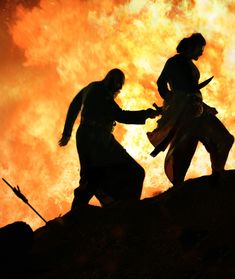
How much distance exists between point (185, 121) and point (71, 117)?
2024mm

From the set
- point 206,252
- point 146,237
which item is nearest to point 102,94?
point 146,237

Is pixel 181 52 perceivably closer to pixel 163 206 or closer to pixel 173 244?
pixel 163 206

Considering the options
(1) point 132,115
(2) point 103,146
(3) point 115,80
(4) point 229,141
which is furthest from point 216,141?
(3) point 115,80

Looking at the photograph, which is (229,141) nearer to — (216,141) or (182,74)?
(216,141)

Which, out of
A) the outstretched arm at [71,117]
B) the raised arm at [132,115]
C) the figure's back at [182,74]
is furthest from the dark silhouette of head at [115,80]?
the figure's back at [182,74]

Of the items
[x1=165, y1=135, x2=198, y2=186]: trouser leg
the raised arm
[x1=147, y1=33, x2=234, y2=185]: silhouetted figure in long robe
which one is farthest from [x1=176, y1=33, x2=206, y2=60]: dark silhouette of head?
[x1=165, y1=135, x2=198, y2=186]: trouser leg

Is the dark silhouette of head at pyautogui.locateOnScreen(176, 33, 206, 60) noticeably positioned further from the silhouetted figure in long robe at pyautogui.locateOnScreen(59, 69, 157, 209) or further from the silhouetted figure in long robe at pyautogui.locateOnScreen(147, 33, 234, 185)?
the silhouetted figure in long robe at pyautogui.locateOnScreen(59, 69, 157, 209)

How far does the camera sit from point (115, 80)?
869cm

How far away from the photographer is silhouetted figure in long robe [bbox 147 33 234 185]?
8195mm

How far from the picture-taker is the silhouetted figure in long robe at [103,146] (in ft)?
26.9

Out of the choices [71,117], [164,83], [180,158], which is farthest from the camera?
[71,117]

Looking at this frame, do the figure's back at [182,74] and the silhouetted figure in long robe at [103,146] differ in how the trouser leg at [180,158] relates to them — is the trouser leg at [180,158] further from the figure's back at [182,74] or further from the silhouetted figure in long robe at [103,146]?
the figure's back at [182,74]

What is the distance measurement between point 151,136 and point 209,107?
111 centimetres

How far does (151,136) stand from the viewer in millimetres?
8648
